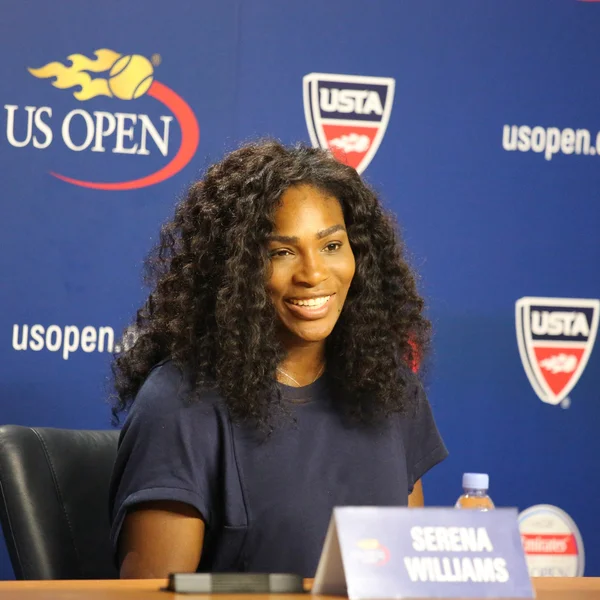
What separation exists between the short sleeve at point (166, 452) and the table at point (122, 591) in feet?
1.32

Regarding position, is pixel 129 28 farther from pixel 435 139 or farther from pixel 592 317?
pixel 592 317

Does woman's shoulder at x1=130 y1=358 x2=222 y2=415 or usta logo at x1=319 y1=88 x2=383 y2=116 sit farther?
usta logo at x1=319 y1=88 x2=383 y2=116

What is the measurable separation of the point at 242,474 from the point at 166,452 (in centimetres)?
12

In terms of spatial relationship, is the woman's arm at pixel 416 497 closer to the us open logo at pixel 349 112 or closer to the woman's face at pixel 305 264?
the woman's face at pixel 305 264

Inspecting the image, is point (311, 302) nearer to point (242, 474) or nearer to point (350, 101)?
point (242, 474)

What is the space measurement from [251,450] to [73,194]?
43.8 inches

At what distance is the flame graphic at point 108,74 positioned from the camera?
2537 mm

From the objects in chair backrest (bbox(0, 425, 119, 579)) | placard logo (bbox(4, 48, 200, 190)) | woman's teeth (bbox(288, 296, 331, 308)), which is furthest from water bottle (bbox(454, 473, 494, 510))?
placard logo (bbox(4, 48, 200, 190))

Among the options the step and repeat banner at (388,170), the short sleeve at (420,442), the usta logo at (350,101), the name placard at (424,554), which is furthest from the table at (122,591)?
the usta logo at (350,101)

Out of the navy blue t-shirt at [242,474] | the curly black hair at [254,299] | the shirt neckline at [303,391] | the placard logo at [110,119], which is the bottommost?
the navy blue t-shirt at [242,474]

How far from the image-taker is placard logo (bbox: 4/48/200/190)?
2.53 meters

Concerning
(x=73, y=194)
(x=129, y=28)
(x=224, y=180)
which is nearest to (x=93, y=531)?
(x=224, y=180)

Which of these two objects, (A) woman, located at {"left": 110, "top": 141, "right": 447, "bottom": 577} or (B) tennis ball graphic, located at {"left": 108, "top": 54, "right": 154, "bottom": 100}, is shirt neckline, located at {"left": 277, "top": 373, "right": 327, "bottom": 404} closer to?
(A) woman, located at {"left": 110, "top": 141, "right": 447, "bottom": 577}

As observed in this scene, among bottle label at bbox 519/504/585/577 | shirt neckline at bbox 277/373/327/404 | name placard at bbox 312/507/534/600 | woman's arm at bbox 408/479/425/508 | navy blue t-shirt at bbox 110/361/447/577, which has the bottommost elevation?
bottle label at bbox 519/504/585/577
